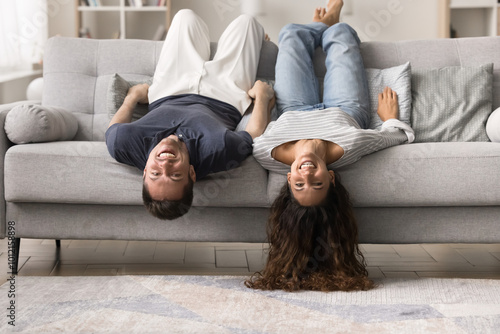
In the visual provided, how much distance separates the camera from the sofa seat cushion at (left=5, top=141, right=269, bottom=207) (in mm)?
2299

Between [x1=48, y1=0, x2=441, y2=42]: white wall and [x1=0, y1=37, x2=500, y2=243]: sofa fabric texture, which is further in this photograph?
[x1=48, y1=0, x2=441, y2=42]: white wall

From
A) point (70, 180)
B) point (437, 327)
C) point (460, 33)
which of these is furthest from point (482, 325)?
point (460, 33)

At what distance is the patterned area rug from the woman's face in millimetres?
321

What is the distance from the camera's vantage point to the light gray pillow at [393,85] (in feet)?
9.10

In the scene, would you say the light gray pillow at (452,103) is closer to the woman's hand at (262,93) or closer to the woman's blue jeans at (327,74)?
the woman's blue jeans at (327,74)

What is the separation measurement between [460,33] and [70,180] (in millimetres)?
4344

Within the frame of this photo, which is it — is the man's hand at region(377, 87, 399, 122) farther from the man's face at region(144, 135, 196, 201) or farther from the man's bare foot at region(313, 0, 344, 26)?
the man's face at region(144, 135, 196, 201)

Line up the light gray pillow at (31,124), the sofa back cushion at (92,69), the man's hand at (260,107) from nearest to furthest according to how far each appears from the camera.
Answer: the light gray pillow at (31,124), the man's hand at (260,107), the sofa back cushion at (92,69)

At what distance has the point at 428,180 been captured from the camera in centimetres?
226

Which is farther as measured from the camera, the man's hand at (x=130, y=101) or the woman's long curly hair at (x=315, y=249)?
the man's hand at (x=130, y=101)

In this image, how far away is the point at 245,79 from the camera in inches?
113

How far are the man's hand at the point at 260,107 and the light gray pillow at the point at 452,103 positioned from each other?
2.12 ft

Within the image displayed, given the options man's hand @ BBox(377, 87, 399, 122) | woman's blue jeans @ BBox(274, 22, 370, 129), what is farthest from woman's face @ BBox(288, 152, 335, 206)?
man's hand @ BBox(377, 87, 399, 122)

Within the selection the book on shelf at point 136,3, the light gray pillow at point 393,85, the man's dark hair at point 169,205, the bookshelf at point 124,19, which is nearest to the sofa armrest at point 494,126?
the light gray pillow at point 393,85
